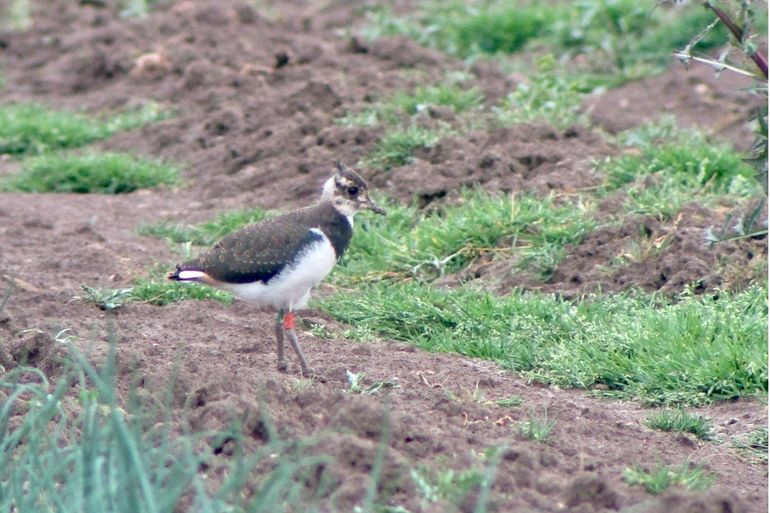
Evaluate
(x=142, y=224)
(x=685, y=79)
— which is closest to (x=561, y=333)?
(x=142, y=224)

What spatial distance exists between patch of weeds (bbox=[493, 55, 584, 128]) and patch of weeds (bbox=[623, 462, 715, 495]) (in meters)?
4.76

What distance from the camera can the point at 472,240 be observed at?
298 inches

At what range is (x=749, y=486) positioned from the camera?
468 centimetres

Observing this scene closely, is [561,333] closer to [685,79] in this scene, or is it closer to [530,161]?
[530,161]

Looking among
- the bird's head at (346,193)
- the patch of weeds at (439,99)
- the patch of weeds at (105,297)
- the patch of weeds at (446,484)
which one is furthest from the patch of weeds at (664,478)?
the patch of weeds at (439,99)

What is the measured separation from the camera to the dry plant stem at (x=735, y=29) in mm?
4449

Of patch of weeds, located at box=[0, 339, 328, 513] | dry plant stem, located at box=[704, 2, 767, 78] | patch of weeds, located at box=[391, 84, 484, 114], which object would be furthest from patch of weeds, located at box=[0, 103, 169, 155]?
dry plant stem, located at box=[704, 2, 767, 78]

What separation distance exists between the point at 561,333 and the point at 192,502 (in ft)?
8.61

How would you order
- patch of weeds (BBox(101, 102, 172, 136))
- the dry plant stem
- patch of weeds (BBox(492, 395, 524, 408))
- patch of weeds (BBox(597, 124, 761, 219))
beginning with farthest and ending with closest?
patch of weeds (BBox(101, 102, 172, 136))
patch of weeds (BBox(597, 124, 761, 219))
patch of weeds (BBox(492, 395, 524, 408))
the dry plant stem

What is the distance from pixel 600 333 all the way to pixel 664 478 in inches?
76.7

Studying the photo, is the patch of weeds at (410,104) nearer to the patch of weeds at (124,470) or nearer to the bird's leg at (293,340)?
the bird's leg at (293,340)

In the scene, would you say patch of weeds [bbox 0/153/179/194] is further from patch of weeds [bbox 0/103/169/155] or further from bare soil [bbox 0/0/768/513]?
patch of weeds [bbox 0/103/169/155]

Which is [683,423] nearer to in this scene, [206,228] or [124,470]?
[124,470]

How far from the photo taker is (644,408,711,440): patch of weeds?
17.4 ft
